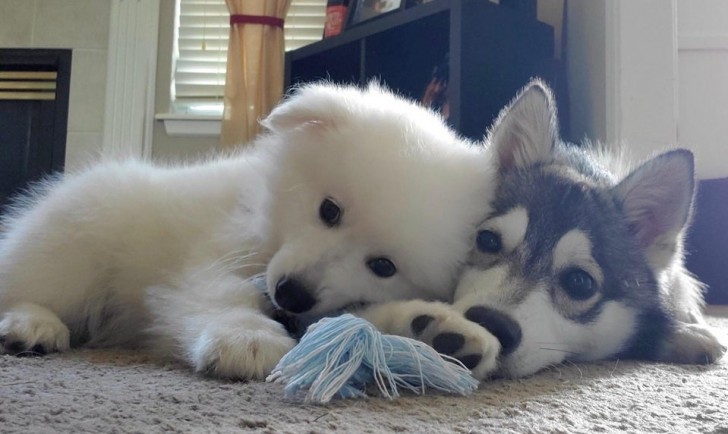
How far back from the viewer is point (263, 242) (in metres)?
1.44

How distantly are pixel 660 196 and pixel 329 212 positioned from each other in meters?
0.66

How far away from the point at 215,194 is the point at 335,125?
401 millimetres

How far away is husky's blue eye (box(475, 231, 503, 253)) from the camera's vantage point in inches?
52.7

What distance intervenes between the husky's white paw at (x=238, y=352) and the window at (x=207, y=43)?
309 cm

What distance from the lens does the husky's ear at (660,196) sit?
1409mm

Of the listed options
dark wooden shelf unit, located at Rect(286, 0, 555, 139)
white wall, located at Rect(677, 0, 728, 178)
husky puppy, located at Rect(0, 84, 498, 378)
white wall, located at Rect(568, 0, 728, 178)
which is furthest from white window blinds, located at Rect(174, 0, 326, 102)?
husky puppy, located at Rect(0, 84, 498, 378)

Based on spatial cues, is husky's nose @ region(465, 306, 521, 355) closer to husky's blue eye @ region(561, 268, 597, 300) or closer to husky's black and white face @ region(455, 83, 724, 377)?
husky's black and white face @ region(455, 83, 724, 377)

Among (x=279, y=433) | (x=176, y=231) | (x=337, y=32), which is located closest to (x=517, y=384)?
(x=279, y=433)

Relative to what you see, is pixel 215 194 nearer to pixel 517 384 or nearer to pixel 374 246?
pixel 374 246

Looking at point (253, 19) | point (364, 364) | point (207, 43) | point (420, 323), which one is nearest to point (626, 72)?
point (420, 323)

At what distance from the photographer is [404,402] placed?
94cm

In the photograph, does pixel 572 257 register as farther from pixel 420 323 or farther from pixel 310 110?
pixel 310 110

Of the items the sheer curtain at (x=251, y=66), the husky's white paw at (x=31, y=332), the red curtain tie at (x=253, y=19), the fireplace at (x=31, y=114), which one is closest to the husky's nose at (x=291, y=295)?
the husky's white paw at (x=31, y=332)

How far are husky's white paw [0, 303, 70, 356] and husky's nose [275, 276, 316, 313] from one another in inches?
18.7
